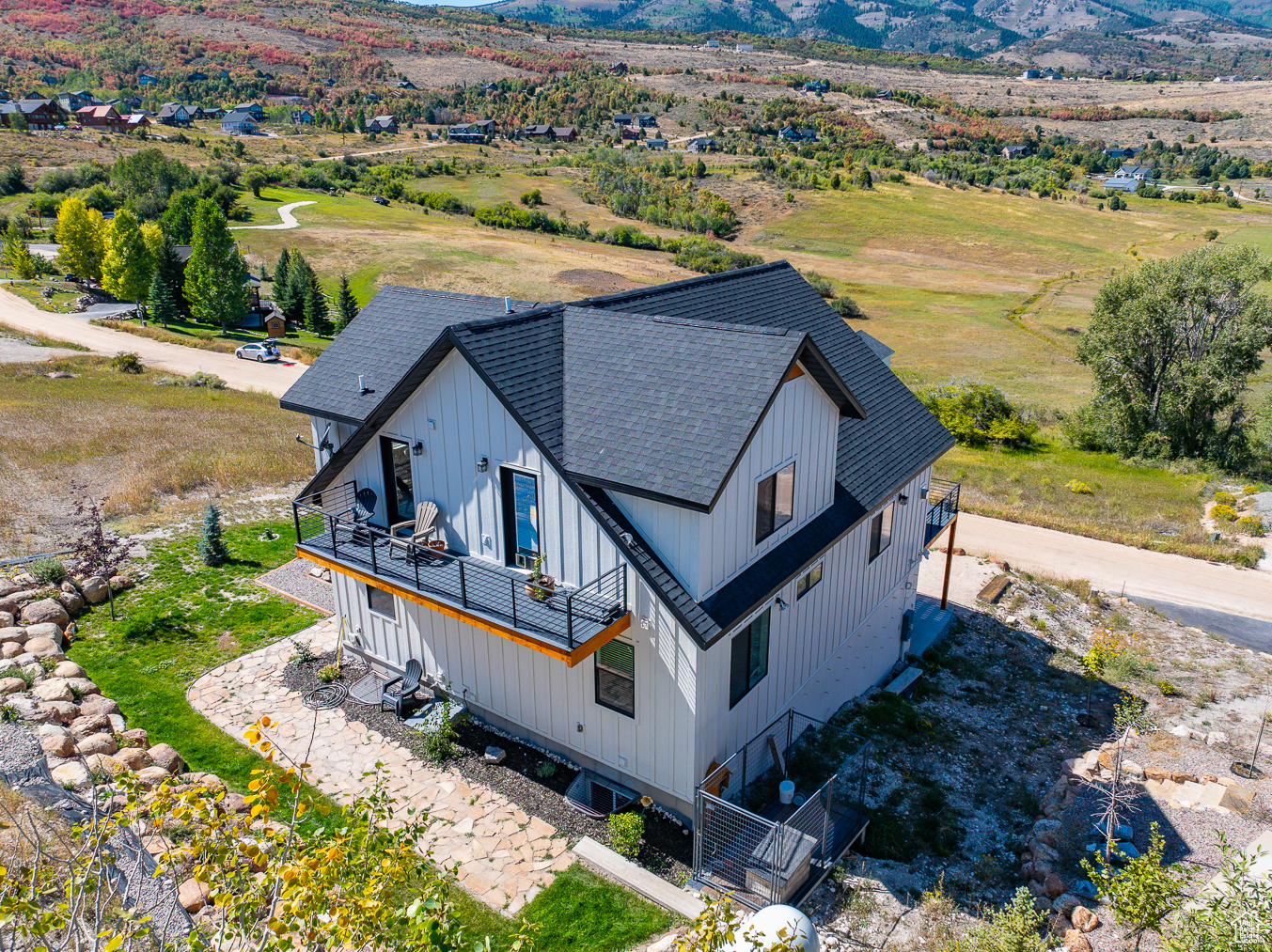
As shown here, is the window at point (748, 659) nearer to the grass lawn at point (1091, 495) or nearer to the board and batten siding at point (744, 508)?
the board and batten siding at point (744, 508)

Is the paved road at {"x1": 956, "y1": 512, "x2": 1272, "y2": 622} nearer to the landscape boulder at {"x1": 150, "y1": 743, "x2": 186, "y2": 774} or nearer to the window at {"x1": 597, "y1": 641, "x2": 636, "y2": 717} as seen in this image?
the window at {"x1": 597, "y1": 641, "x2": 636, "y2": 717}

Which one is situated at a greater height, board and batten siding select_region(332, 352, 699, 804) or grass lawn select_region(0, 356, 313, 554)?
board and batten siding select_region(332, 352, 699, 804)

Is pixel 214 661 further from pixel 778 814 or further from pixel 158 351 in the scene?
pixel 158 351

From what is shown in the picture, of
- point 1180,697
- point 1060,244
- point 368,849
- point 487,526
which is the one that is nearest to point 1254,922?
point 368,849

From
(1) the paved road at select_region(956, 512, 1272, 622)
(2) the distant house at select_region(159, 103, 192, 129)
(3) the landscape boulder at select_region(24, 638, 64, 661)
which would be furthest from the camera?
(2) the distant house at select_region(159, 103, 192, 129)

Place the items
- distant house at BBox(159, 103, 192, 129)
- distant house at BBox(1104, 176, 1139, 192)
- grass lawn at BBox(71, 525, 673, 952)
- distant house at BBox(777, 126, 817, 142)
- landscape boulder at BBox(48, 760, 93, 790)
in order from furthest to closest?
1. distant house at BBox(777, 126, 817, 142)
2. distant house at BBox(159, 103, 192, 129)
3. distant house at BBox(1104, 176, 1139, 192)
4. landscape boulder at BBox(48, 760, 93, 790)
5. grass lawn at BBox(71, 525, 673, 952)

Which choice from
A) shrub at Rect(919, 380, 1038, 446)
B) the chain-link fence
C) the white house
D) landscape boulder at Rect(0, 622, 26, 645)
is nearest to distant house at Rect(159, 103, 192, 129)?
shrub at Rect(919, 380, 1038, 446)

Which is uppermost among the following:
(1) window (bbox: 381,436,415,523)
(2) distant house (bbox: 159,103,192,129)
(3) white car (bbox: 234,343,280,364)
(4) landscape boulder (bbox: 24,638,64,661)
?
(2) distant house (bbox: 159,103,192,129)

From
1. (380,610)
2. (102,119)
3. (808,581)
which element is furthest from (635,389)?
(102,119)
